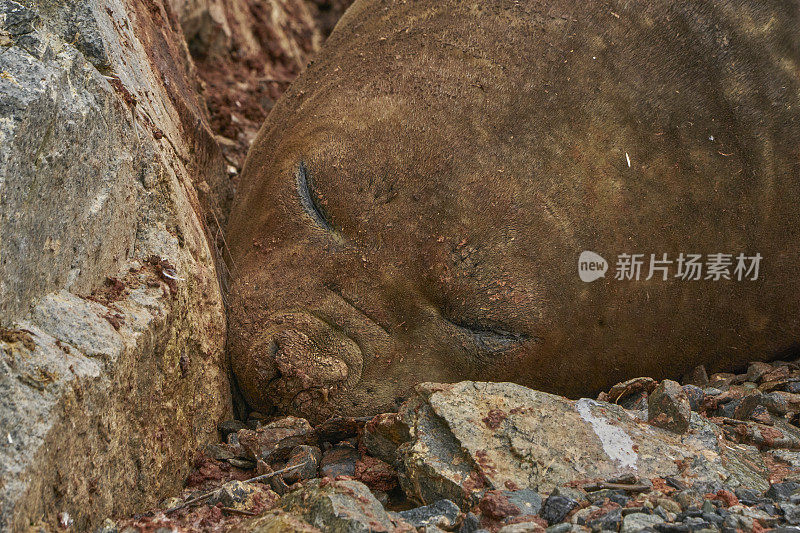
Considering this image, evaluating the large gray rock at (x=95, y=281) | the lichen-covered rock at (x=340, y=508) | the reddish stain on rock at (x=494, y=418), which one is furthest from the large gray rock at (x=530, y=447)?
the large gray rock at (x=95, y=281)


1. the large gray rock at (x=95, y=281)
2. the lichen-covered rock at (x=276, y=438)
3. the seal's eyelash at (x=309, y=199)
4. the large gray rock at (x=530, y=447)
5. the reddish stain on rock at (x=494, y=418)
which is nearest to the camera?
the large gray rock at (x=95, y=281)

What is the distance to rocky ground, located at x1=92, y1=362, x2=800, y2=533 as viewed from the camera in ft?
5.38

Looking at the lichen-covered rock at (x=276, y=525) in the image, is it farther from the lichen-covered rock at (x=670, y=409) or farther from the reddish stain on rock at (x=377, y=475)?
the lichen-covered rock at (x=670, y=409)

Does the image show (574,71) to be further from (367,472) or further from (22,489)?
(22,489)

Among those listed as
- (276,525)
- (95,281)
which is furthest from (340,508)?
(95,281)

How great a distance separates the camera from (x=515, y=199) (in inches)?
94.3

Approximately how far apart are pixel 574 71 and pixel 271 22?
2732mm

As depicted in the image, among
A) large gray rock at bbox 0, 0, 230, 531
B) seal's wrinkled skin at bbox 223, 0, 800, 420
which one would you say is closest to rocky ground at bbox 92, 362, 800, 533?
large gray rock at bbox 0, 0, 230, 531

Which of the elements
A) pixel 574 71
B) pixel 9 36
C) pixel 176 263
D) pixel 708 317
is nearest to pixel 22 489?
pixel 176 263

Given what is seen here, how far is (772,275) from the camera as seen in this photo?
2.73 meters

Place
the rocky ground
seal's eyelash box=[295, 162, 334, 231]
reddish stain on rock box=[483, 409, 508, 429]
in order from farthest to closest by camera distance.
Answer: seal's eyelash box=[295, 162, 334, 231] < reddish stain on rock box=[483, 409, 508, 429] < the rocky ground

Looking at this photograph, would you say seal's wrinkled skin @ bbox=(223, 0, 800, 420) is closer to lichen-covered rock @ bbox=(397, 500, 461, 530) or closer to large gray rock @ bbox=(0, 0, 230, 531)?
large gray rock @ bbox=(0, 0, 230, 531)

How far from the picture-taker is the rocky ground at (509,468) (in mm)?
1641

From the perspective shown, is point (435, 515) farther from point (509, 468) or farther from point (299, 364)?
point (299, 364)
